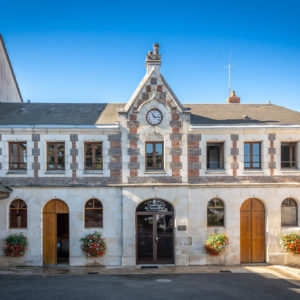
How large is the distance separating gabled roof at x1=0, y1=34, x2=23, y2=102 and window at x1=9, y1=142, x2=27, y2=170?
617 centimetres

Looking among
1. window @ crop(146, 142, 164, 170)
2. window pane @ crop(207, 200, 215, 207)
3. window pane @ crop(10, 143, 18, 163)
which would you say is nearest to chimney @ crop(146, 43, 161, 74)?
window @ crop(146, 142, 164, 170)

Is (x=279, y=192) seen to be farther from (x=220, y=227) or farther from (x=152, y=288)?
(x=152, y=288)

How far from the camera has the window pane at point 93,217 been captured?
592 inches

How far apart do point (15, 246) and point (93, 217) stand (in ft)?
12.2

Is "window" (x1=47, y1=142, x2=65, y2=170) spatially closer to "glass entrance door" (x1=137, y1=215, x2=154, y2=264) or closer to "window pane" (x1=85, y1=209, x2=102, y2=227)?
"window pane" (x1=85, y1=209, x2=102, y2=227)

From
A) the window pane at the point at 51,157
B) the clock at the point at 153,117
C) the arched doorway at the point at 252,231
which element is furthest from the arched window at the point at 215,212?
the window pane at the point at 51,157

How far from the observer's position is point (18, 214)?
591 inches

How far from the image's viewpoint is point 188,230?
589 inches

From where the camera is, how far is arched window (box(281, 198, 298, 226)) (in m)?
15.5

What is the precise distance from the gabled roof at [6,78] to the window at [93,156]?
8379 millimetres

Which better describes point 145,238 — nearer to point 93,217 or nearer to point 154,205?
point 154,205

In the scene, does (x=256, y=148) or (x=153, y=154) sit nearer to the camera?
(x=153, y=154)

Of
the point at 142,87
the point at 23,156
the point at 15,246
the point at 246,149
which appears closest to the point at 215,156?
the point at 246,149

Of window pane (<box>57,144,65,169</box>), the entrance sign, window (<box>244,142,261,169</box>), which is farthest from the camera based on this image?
window (<box>244,142,261,169</box>)
